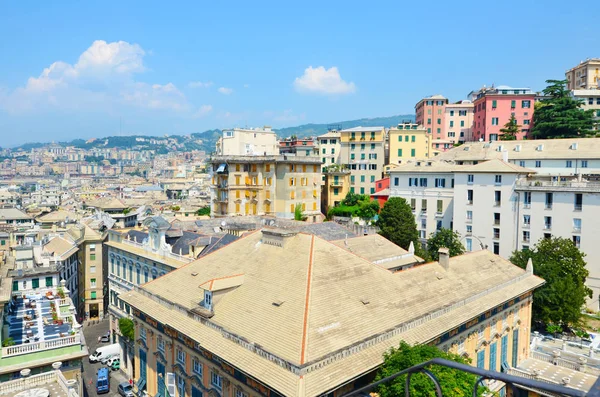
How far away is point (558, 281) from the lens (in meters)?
42.7

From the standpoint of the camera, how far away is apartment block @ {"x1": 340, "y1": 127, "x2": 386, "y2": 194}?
91.9 metres

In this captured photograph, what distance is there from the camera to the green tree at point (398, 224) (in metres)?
61.5

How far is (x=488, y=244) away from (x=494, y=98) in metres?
49.9

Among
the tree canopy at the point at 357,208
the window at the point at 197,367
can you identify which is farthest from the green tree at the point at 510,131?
the window at the point at 197,367

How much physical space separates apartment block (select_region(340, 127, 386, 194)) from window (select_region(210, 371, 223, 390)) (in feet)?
227

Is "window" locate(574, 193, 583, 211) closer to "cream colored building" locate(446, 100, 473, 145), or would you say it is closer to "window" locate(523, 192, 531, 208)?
"window" locate(523, 192, 531, 208)

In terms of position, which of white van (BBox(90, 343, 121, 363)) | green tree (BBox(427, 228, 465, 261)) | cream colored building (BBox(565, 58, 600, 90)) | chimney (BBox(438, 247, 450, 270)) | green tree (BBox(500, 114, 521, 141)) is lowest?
white van (BBox(90, 343, 121, 363))

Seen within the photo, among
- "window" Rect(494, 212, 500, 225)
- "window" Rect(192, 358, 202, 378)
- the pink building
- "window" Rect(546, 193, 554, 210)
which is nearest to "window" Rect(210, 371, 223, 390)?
"window" Rect(192, 358, 202, 378)

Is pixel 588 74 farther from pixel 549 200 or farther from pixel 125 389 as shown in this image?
pixel 125 389

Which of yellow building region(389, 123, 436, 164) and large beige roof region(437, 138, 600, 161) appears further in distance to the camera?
yellow building region(389, 123, 436, 164)

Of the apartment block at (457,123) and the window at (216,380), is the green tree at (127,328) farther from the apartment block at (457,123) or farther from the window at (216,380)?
the apartment block at (457,123)

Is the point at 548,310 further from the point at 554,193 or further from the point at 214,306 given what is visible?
the point at 214,306

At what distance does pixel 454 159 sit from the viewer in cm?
7325

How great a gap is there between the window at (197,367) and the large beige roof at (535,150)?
183ft
